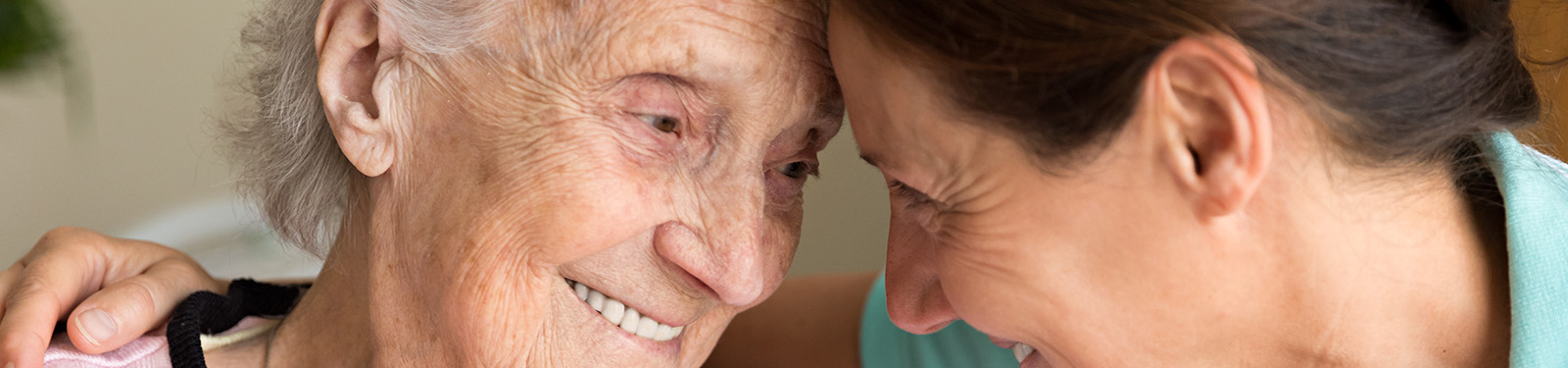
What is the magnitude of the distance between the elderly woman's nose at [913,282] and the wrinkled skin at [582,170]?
0.16 m

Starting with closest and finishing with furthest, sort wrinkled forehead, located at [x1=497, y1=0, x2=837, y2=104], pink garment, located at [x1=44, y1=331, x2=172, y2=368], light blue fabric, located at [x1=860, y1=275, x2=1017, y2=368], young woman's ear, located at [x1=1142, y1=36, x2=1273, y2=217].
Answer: young woman's ear, located at [x1=1142, y1=36, x2=1273, y2=217] → wrinkled forehead, located at [x1=497, y1=0, x2=837, y2=104] → pink garment, located at [x1=44, y1=331, x2=172, y2=368] → light blue fabric, located at [x1=860, y1=275, x2=1017, y2=368]

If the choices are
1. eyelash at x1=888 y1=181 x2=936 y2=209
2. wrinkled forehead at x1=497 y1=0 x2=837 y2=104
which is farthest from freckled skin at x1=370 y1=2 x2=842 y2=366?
eyelash at x1=888 y1=181 x2=936 y2=209

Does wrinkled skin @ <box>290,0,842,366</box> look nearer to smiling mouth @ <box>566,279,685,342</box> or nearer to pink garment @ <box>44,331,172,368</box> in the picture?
smiling mouth @ <box>566,279,685,342</box>

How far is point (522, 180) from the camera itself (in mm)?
1171

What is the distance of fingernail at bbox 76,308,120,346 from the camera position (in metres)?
1.33

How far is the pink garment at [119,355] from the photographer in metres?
1.34

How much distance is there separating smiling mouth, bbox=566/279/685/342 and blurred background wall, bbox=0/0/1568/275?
126 centimetres

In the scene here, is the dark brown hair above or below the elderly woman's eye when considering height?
above

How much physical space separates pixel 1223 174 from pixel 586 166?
0.62 metres

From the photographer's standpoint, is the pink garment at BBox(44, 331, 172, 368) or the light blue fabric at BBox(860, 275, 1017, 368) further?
the light blue fabric at BBox(860, 275, 1017, 368)

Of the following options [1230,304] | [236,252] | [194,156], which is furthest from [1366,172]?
[194,156]

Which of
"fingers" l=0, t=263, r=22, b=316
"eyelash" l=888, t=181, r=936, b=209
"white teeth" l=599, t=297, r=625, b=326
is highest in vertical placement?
"eyelash" l=888, t=181, r=936, b=209

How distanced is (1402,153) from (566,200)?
80cm

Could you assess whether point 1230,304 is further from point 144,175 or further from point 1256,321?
point 144,175
